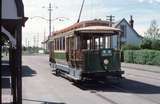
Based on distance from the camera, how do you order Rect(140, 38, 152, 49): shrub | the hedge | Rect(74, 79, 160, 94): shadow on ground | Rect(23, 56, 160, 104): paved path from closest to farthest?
1. Rect(23, 56, 160, 104): paved path
2. Rect(74, 79, 160, 94): shadow on ground
3. the hedge
4. Rect(140, 38, 152, 49): shrub

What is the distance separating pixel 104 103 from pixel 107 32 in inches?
302

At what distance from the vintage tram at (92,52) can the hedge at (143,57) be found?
24.4 meters

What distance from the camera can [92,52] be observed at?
23500mm

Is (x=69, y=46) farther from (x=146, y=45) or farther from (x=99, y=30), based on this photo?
(x=146, y=45)

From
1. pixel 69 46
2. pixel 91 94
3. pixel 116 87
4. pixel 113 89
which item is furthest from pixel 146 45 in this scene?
pixel 91 94

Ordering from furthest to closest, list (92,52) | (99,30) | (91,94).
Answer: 1. (99,30)
2. (92,52)
3. (91,94)

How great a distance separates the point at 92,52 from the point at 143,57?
3079 centimetres

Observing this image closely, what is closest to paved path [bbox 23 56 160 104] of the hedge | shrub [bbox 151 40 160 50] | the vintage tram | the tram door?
the vintage tram

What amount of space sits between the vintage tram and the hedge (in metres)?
24.4

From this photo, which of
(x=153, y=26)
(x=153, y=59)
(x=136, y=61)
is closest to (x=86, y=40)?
(x=153, y=59)

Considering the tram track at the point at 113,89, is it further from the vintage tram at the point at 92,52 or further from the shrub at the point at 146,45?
the shrub at the point at 146,45

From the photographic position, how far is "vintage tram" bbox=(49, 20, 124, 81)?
23.4 meters

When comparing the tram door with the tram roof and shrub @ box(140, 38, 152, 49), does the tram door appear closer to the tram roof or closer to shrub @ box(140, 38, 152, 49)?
the tram roof

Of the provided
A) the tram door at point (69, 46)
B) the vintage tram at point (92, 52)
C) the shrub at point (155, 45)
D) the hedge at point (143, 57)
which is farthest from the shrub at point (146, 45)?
the tram door at point (69, 46)
